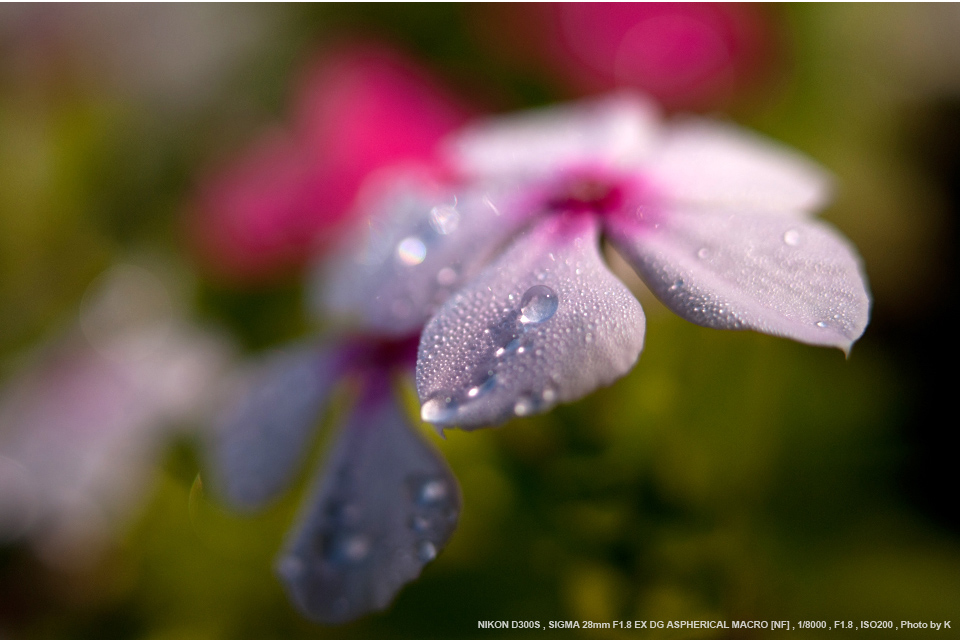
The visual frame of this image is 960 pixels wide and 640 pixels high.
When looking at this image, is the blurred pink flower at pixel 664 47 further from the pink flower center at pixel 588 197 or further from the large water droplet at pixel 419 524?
the large water droplet at pixel 419 524

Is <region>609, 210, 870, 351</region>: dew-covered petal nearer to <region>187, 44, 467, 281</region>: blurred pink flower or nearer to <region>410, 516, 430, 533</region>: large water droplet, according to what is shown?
<region>410, 516, 430, 533</region>: large water droplet

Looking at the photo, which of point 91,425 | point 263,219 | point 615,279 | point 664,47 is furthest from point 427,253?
point 664,47

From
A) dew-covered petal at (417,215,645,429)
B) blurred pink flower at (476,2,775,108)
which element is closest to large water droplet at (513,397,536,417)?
dew-covered petal at (417,215,645,429)

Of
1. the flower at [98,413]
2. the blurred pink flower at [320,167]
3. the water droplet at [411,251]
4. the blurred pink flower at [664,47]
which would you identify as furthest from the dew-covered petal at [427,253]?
the blurred pink flower at [664,47]

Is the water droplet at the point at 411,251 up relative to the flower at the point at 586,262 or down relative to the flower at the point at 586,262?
down

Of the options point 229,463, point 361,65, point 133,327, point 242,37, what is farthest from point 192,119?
point 229,463

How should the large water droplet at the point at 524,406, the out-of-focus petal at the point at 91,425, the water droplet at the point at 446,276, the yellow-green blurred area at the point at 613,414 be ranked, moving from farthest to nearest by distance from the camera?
the out-of-focus petal at the point at 91,425 → the yellow-green blurred area at the point at 613,414 → the water droplet at the point at 446,276 → the large water droplet at the point at 524,406

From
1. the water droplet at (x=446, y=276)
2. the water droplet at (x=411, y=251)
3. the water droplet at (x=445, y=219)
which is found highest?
the water droplet at (x=445, y=219)
